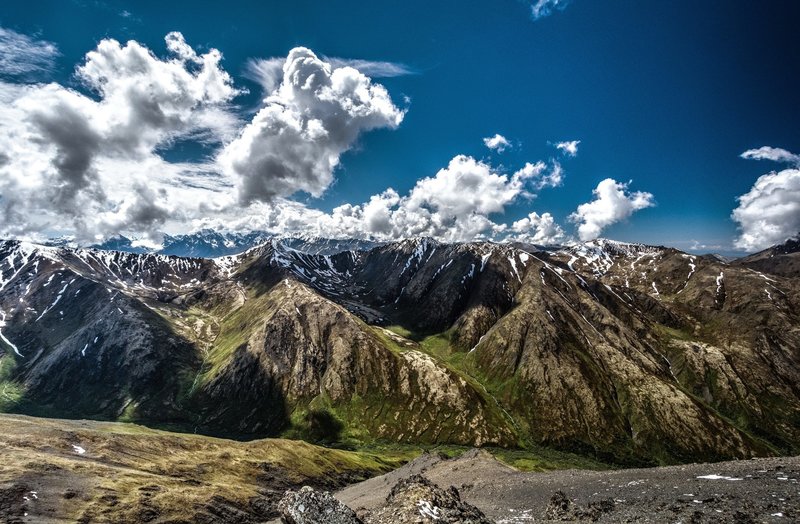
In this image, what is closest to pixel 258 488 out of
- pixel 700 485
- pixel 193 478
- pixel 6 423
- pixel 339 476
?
pixel 193 478

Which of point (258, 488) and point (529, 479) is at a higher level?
→ point (529, 479)

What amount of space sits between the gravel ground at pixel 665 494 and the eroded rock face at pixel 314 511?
1971cm

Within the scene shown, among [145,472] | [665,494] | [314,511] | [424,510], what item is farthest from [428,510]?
[145,472]

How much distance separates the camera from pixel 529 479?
72938mm

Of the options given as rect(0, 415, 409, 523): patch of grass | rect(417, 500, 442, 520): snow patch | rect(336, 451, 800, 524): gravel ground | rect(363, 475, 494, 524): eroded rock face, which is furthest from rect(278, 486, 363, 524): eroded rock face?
rect(0, 415, 409, 523): patch of grass

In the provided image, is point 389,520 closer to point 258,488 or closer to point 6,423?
point 258,488

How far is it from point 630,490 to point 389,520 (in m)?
31.5

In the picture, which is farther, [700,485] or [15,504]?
[15,504]

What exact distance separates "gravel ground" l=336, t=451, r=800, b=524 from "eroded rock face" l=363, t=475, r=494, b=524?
9.25 m

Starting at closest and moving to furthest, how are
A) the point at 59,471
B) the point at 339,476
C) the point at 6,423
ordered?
1. the point at 59,471
2. the point at 6,423
3. the point at 339,476

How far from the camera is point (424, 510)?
37719 mm

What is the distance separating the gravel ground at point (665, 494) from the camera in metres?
36.0

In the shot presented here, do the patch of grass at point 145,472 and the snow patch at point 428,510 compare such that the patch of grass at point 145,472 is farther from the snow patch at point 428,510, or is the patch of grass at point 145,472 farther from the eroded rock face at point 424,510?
the snow patch at point 428,510

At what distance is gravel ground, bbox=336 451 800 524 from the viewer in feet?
118
